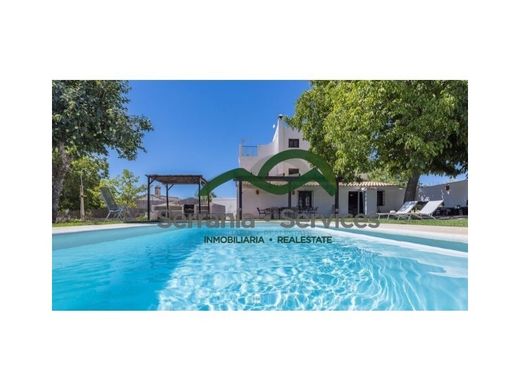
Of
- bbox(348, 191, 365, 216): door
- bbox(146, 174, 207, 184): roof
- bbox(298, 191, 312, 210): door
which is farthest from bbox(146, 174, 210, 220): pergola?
bbox(348, 191, 365, 216): door

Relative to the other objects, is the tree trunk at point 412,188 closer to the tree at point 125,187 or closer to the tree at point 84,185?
the tree at point 84,185

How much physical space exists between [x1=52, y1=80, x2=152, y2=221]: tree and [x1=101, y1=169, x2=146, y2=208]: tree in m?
12.1

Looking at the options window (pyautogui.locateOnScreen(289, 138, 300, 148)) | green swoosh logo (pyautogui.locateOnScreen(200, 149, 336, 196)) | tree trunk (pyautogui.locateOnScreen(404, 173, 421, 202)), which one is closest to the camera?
tree trunk (pyautogui.locateOnScreen(404, 173, 421, 202))

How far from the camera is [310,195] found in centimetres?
1884

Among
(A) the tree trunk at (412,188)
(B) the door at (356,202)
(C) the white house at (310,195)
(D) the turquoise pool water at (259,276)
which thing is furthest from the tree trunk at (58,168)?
(B) the door at (356,202)

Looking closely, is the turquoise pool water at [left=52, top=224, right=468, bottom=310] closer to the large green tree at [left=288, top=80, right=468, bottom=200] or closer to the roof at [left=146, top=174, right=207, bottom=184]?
the large green tree at [left=288, top=80, right=468, bottom=200]

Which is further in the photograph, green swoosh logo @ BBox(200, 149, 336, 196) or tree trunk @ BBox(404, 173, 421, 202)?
green swoosh logo @ BBox(200, 149, 336, 196)

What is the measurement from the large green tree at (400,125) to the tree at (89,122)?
25.4ft

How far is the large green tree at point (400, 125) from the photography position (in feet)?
31.1

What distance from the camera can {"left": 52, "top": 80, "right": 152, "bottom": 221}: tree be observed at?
28.2ft

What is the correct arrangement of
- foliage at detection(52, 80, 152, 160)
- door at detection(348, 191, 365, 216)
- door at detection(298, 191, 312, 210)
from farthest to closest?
door at detection(348, 191, 365, 216) → door at detection(298, 191, 312, 210) → foliage at detection(52, 80, 152, 160)
